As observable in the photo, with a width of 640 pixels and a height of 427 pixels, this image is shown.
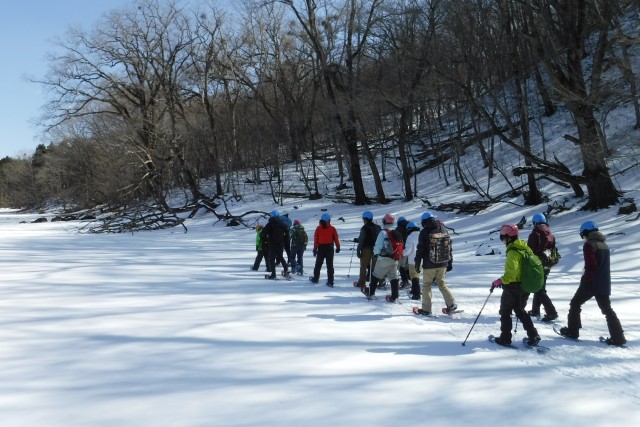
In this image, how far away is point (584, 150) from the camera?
53.6ft

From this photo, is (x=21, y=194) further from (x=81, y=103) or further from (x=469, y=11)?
(x=469, y=11)

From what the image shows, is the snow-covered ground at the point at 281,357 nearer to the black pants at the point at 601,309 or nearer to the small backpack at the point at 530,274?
the black pants at the point at 601,309

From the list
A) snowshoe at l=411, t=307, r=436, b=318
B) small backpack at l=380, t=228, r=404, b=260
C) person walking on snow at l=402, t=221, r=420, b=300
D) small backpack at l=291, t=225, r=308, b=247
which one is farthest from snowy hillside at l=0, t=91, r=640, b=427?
small backpack at l=291, t=225, r=308, b=247

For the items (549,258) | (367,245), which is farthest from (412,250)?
(549,258)

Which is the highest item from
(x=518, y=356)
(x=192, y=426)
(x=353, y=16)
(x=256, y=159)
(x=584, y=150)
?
(x=353, y=16)

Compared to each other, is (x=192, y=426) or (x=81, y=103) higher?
(x=81, y=103)

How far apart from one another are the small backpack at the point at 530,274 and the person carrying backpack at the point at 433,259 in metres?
1.78

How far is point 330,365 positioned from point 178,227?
2424 cm

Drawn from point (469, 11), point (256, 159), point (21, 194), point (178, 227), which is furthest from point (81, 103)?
point (21, 194)

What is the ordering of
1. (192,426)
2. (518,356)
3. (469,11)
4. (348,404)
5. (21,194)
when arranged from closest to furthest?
(192,426), (348,404), (518,356), (469,11), (21,194)

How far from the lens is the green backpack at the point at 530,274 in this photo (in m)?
6.64

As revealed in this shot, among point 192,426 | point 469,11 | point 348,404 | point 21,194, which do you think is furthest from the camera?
point 21,194

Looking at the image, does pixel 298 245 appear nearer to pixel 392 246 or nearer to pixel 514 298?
pixel 392 246

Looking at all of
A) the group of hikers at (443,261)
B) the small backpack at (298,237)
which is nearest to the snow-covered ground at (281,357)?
the group of hikers at (443,261)
